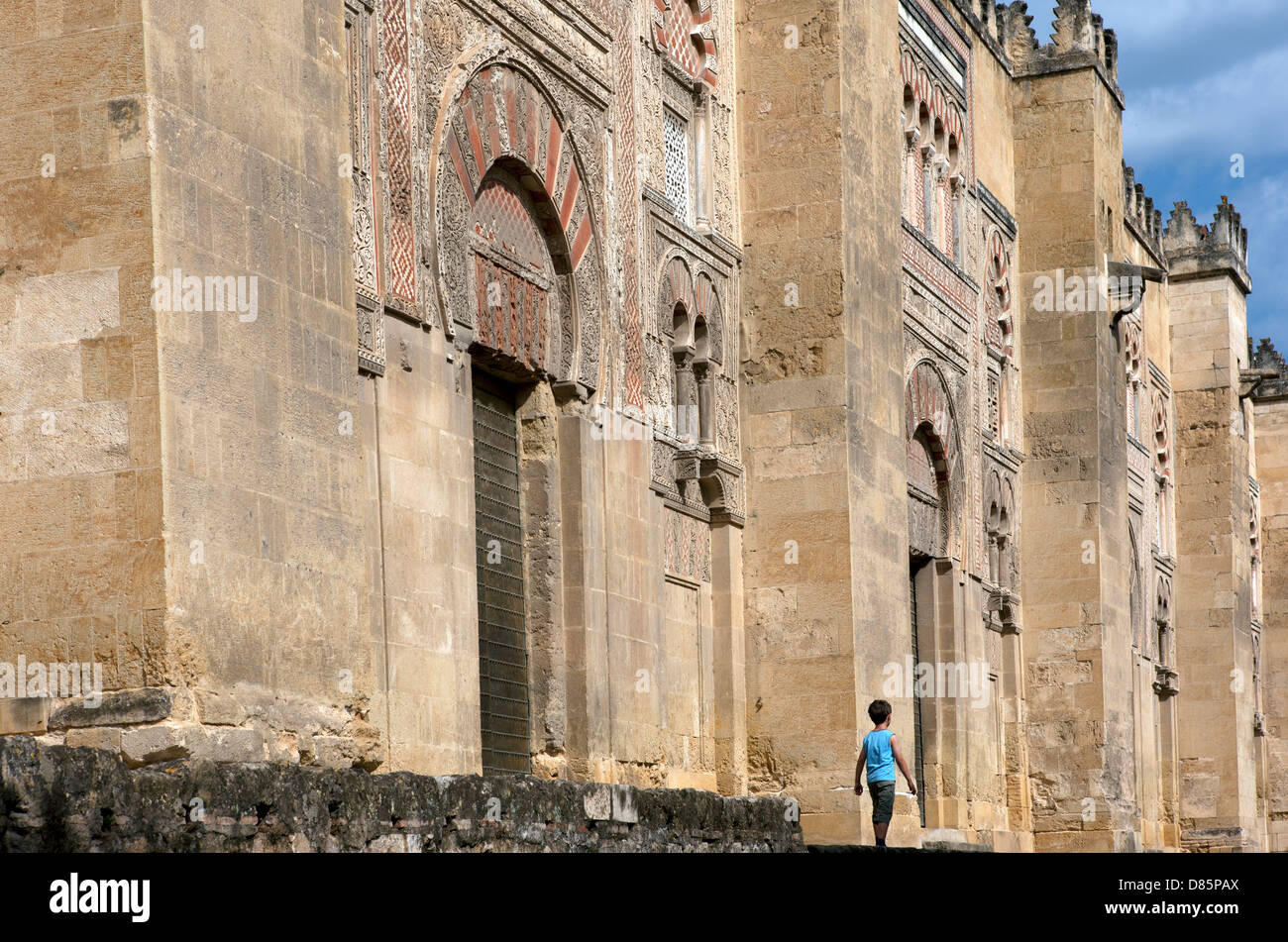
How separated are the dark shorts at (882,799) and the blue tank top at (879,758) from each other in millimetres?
25

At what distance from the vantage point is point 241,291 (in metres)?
6.47

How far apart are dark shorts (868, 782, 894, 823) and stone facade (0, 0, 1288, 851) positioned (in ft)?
4.45

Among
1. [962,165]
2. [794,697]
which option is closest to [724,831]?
[794,697]

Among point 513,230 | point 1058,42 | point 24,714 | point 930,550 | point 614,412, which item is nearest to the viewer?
point 24,714

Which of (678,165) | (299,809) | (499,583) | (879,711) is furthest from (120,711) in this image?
(678,165)

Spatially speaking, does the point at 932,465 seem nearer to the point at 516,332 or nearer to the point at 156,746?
the point at 516,332

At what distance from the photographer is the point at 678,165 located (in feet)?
39.4

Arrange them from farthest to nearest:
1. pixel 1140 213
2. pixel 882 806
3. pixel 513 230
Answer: pixel 1140 213
pixel 513 230
pixel 882 806

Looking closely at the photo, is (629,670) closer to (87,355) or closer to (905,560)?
(905,560)

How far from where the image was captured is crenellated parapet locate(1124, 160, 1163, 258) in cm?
2247

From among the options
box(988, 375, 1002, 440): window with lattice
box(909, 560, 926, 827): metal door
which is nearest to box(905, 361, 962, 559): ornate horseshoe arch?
box(909, 560, 926, 827): metal door

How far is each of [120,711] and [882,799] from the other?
482 centimetres

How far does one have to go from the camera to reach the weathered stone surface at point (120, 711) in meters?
5.94

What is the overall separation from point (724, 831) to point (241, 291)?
10.2ft
